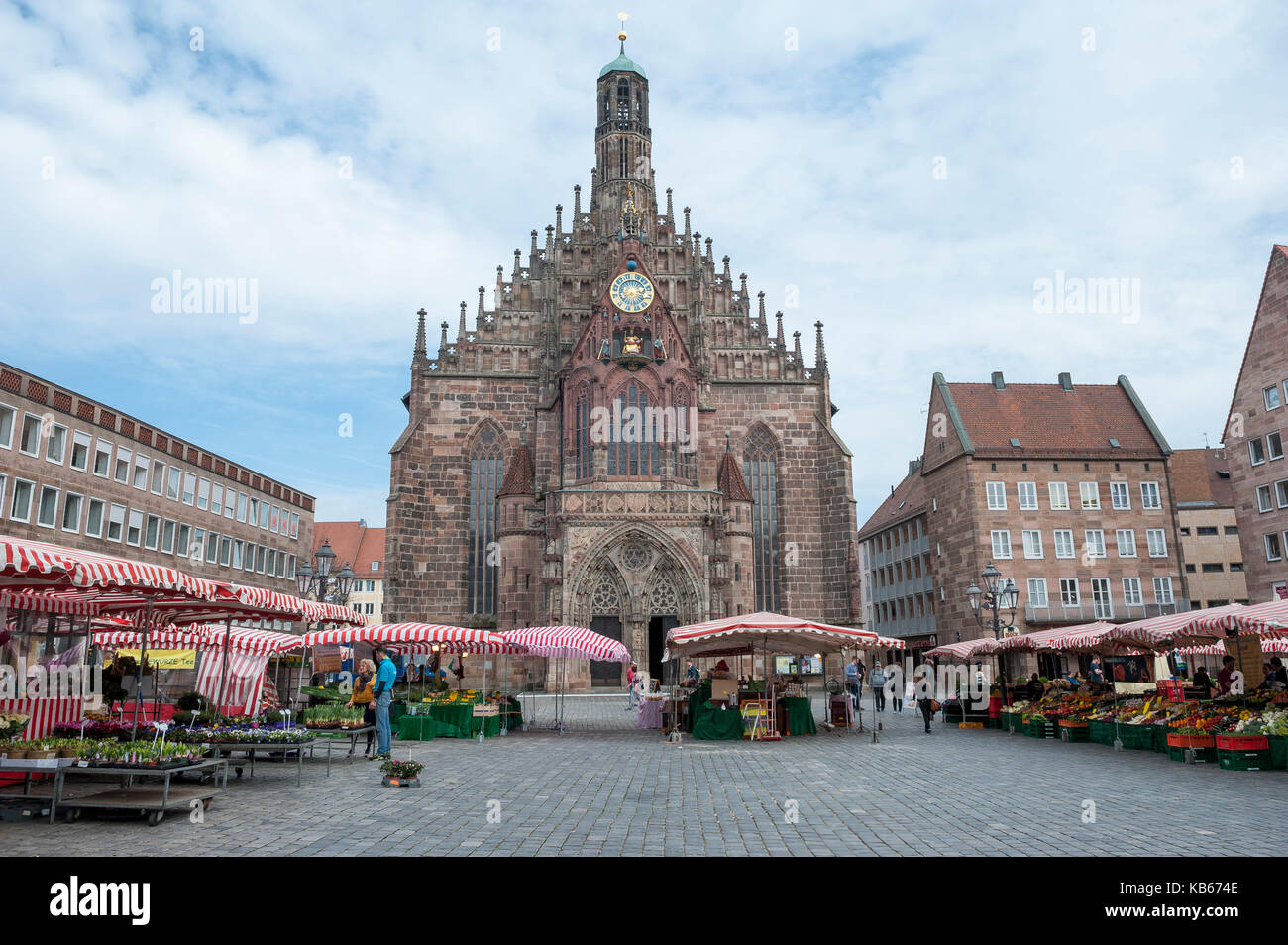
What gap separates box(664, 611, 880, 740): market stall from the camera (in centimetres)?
1855

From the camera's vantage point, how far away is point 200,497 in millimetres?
42406

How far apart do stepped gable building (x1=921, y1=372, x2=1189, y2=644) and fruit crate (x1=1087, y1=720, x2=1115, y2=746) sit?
22081 mm

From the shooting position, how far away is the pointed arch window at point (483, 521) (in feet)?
126

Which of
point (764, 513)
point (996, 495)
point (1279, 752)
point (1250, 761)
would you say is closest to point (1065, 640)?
point (1250, 761)

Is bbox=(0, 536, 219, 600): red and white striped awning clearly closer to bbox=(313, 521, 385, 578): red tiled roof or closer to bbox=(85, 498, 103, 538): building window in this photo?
bbox=(85, 498, 103, 538): building window

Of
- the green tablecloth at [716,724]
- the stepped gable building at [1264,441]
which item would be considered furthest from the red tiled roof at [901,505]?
the green tablecloth at [716,724]

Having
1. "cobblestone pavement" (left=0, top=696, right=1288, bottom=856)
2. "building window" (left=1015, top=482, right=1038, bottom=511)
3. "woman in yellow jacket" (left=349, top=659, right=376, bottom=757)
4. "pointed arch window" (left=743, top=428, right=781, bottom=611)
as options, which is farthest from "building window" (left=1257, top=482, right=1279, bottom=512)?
"woman in yellow jacket" (left=349, top=659, right=376, bottom=757)

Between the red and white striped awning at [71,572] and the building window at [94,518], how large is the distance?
93.0 ft

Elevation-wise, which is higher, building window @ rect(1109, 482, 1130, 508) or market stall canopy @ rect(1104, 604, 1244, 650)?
building window @ rect(1109, 482, 1130, 508)

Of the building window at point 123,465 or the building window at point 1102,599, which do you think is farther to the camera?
the building window at point 1102,599

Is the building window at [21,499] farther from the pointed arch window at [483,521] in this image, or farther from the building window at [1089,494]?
the building window at [1089,494]
